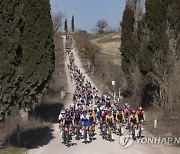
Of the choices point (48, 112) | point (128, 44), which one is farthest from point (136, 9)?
point (48, 112)

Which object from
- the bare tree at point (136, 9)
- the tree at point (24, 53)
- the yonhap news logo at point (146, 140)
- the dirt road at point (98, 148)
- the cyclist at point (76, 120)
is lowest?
the dirt road at point (98, 148)

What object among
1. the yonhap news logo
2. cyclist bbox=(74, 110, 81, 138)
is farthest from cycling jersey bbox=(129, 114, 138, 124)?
cyclist bbox=(74, 110, 81, 138)

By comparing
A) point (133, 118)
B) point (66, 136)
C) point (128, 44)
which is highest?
point (128, 44)

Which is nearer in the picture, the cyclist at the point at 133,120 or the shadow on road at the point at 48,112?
the cyclist at the point at 133,120

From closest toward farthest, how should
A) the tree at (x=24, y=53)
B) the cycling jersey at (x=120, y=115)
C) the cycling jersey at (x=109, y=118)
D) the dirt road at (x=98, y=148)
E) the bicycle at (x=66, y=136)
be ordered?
the tree at (x=24, y=53) < the dirt road at (x=98, y=148) < the bicycle at (x=66, y=136) < the cycling jersey at (x=109, y=118) < the cycling jersey at (x=120, y=115)

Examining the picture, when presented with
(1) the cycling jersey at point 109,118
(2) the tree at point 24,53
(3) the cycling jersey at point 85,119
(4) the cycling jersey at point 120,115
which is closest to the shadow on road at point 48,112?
(2) the tree at point 24,53

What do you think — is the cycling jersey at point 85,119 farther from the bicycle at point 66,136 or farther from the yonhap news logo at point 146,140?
the yonhap news logo at point 146,140

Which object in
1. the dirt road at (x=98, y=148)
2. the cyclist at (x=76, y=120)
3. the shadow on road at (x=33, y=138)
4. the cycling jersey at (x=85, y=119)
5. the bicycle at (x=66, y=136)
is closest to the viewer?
the dirt road at (x=98, y=148)

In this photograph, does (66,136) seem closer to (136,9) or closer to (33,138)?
(33,138)

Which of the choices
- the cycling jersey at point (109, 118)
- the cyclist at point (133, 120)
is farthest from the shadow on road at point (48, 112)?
the cyclist at point (133, 120)

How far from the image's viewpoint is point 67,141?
67.6 ft

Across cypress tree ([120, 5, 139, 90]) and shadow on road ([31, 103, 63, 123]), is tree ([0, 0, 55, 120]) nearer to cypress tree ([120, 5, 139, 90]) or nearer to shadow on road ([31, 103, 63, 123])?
shadow on road ([31, 103, 63, 123])

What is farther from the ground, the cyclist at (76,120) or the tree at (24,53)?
the tree at (24,53)

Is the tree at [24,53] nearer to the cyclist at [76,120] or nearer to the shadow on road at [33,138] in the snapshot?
the shadow on road at [33,138]
